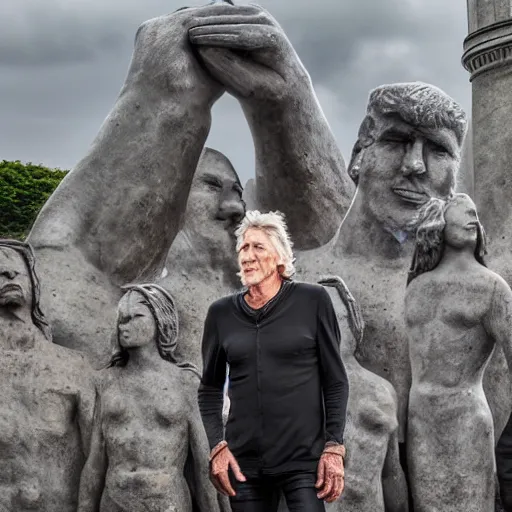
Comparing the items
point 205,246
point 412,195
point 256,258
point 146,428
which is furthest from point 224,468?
point 205,246

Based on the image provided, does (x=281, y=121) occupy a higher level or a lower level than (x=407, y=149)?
higher

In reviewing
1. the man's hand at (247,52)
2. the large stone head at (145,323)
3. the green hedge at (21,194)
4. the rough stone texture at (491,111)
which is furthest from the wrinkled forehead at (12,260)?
the green hedge at (21,194)

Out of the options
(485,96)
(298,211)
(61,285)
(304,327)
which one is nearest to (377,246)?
(298,211)

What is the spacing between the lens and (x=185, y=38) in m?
7.96

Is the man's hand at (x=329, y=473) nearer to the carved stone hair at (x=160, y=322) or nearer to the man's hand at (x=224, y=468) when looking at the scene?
the man's hand at (x=224, y=468)

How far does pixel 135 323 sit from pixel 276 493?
6.79 ft

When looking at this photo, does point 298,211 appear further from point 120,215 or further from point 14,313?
point 14,313

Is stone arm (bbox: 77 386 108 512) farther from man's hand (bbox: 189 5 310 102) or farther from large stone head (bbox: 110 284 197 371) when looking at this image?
man's hand (bbox: 189 5 310 102)

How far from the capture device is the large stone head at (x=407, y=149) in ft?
24.4

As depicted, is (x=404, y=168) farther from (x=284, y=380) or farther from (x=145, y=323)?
(x=284, y=380)

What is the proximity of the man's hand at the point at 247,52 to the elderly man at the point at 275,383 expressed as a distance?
2768mm

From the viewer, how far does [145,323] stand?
703 cm

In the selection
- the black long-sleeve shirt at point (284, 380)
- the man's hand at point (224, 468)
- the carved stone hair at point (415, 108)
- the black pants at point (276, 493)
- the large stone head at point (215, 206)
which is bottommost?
the black pants at point (276, 493)

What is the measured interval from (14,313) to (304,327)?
8.11ft
